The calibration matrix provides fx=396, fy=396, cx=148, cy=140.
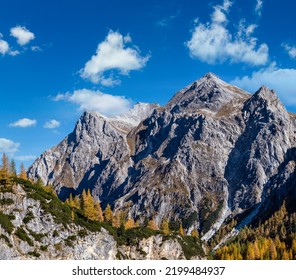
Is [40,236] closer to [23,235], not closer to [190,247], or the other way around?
[23,235]

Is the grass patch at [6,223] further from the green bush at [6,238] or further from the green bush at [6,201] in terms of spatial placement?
the green bush at [6,201]

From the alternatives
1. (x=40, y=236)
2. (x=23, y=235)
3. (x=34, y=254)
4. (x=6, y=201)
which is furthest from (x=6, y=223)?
(x=40, y=236)

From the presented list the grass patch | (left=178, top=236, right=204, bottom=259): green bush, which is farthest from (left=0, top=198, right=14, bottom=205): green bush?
(left=178, top=236, right=204, bottom=259): green bush

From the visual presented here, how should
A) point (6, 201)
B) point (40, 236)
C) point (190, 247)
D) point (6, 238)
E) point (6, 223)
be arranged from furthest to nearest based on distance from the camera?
point (190, 247) < point (40, 236) < point (6, 201) < point (6, 223) < point (6, 238)

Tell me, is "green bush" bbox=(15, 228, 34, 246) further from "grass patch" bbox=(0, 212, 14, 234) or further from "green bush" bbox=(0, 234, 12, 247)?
"green bush" bbox=(0, 234, 12, 247)

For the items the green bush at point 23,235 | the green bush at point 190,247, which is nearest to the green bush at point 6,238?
the green bush at point 23,235

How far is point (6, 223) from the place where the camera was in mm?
95312

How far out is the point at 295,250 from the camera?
162750 mm

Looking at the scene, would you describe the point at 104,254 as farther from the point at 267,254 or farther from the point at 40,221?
the point at 267,254

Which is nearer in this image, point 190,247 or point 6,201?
point 6,201

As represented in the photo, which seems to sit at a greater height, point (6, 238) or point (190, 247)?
point (6, 238)

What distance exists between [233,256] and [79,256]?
71.8 m

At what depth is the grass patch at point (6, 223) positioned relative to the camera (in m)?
93.4

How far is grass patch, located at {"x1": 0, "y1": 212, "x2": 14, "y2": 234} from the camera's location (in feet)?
306
